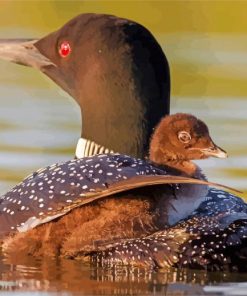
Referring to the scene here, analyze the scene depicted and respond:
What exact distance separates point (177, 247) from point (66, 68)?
2.26 meters

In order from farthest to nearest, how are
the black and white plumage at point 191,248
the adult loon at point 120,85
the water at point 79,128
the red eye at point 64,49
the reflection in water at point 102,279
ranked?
the red eye at point 64,49
the adult loon at point 120,85
the black and white plumage at point 191,248
the water at point 79,128
the reflection in water at point 102,279

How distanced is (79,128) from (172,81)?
67.5 inches

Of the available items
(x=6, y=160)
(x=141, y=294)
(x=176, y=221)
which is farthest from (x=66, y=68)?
(x=141, y=294)

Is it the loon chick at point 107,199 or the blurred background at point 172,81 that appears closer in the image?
the loon chick at point 107,199

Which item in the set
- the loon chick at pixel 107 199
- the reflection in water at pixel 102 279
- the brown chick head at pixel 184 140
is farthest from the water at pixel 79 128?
the brown chick head at pixel 184 140

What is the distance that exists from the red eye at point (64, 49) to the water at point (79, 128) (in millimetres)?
1021

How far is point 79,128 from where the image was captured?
11797mm

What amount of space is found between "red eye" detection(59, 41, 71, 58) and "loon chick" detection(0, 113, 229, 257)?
5.04ft

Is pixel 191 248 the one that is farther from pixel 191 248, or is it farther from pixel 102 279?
pixel 102 279

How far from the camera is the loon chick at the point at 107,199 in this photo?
8023 mm

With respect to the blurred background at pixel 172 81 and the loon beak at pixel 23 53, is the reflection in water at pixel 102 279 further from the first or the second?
the blurred background at pixel 172 81

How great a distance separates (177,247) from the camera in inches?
311

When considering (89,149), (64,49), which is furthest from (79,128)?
(89,149)

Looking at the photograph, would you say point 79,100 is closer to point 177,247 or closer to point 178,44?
point 177,247
